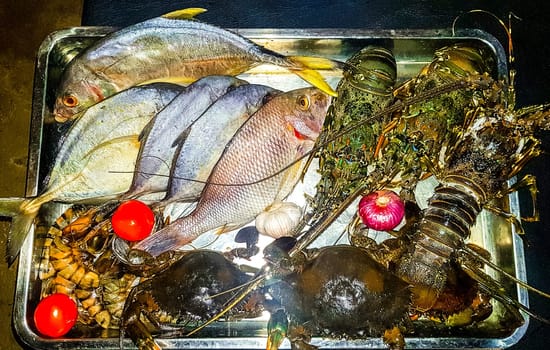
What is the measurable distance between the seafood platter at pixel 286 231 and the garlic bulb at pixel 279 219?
2cm

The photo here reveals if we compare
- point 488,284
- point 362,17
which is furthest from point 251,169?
point 362,17

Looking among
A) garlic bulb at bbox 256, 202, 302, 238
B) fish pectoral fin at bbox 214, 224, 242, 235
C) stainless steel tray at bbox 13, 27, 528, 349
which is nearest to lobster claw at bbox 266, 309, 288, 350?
stainless steel tray at bbox 13, 27, 528, 349

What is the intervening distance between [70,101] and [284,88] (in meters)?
1.51

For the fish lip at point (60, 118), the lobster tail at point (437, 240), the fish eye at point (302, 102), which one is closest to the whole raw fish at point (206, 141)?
the fish eye at point (302, 102)

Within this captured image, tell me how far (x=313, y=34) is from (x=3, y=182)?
2655mm

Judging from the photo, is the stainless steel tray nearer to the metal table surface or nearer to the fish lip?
the fish lip

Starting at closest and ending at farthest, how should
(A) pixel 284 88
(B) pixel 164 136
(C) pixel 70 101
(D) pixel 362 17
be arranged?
(B) pixel 164 136
(C) pixel 70 101
(A) pixel 284 88
(D) pixel 362 17

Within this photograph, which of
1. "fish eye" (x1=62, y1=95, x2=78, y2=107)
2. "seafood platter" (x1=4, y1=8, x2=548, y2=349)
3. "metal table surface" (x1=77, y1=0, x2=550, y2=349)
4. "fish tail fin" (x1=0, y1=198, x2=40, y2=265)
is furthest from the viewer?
"metal table surface" (x1=77, y1=0, x2=550, y2=349)

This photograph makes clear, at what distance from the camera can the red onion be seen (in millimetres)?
3473

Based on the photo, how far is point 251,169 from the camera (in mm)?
3439

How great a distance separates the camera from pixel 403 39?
12.4 ft

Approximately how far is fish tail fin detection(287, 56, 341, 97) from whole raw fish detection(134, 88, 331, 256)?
0.32ft

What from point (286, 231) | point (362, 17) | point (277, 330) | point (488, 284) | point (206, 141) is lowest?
point (277, 330)

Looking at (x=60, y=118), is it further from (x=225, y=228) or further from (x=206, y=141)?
(x=225, y=228)
